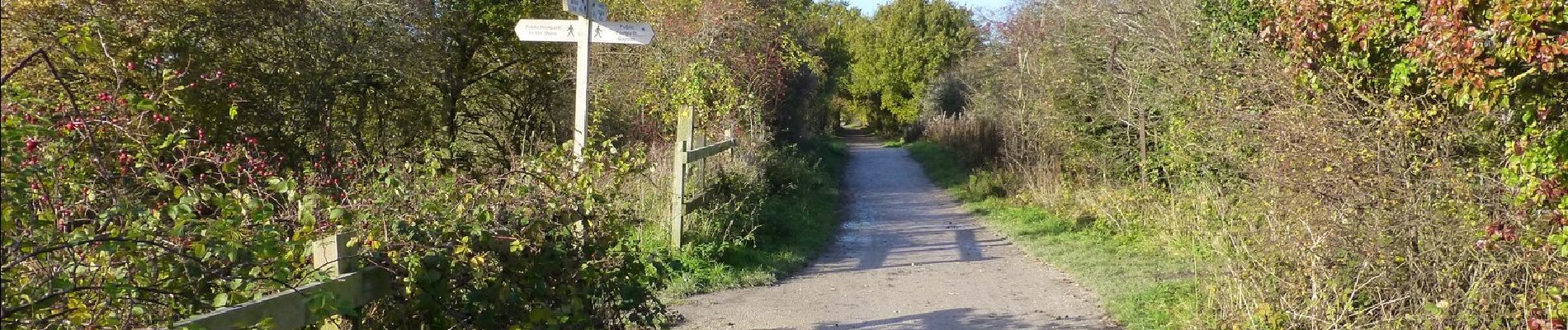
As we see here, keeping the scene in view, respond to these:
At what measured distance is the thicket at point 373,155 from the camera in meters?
3.09

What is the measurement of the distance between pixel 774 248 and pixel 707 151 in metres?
1.12

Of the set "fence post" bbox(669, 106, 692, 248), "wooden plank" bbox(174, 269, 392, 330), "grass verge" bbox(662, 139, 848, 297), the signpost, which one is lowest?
"grass verge" bbox(662, 139, 848, 297)

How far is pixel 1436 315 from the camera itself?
5.09m

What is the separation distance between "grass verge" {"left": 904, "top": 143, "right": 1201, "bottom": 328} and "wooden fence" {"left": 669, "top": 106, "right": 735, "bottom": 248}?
3.36m

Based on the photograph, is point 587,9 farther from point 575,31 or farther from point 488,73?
point 488,73

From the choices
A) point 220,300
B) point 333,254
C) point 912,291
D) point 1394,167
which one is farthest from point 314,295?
point 912,291

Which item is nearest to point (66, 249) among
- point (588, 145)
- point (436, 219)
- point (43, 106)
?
point (43, 106)

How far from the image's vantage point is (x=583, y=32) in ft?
22.4

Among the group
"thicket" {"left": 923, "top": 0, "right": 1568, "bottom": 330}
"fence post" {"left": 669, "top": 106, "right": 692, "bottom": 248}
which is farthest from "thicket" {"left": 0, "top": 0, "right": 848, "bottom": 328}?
"thicket" {"left": 923, "top": 0, "right": 1568, "bottom": 330}

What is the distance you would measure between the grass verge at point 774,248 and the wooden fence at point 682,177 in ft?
1.09

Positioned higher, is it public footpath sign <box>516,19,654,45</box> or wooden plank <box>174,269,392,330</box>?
public footpath sign <box>516,19,654,45</box>

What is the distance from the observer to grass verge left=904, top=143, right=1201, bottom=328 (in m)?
7.33

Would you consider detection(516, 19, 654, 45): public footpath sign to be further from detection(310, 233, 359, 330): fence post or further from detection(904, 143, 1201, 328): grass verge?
detection(904, 143, 1201, 328): grass verge

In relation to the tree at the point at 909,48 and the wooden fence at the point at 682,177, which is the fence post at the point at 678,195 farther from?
the tree at the point at 909,48
